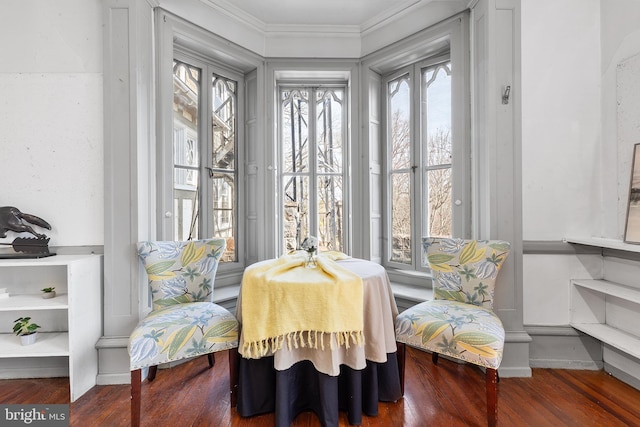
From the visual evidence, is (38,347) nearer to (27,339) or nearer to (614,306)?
(27,339)

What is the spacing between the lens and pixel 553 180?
6.76 feet

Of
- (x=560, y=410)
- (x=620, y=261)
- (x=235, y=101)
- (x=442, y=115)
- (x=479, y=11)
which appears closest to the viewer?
(x=560, y=410)

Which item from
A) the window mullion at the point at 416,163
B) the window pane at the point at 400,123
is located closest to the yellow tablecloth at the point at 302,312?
the window mullion at the point at 416,163

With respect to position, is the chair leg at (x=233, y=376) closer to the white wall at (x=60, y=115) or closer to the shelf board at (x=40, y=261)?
the shelf board at (x=40, y=261)

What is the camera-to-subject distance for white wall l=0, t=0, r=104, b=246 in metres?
2.00

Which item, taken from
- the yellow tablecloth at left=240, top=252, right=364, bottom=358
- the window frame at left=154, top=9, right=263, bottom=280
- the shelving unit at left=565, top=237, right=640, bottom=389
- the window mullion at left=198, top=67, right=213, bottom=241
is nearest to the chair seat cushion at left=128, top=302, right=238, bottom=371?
the yellow tablecloth at left=240, top=252, right=364, bottom=358

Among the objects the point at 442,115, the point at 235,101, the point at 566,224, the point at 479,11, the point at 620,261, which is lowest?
the point at 620,261

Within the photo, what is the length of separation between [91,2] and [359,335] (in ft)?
8.94

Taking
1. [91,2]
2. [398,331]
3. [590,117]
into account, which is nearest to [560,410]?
[398,331]

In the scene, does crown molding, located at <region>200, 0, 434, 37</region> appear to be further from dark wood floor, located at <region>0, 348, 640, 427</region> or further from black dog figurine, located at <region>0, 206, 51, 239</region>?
dark wood floor, located at <region>0, 348, 640, 427</region>

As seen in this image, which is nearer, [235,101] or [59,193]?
[59,193]

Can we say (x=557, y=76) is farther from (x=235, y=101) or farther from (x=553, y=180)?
(x=235, y=101)

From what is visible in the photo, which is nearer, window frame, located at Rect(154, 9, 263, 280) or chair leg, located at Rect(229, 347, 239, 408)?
chair leg, located at Rect(229, 347, 239, 408)

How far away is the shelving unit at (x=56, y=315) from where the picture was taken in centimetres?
173
